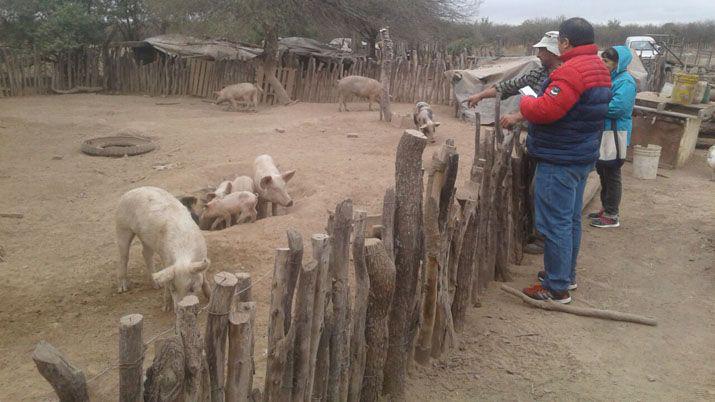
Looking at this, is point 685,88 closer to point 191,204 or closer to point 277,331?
point 191,204

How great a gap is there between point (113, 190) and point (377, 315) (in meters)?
5.54

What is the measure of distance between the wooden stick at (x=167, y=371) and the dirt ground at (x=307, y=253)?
246 mm

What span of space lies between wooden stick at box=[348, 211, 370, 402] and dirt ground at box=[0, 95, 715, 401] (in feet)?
1.76

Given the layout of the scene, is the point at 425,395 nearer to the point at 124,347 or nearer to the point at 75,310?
the point at 124,347

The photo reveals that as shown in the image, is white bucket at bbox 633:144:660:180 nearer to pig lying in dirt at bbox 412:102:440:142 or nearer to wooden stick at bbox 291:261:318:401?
pig lying in dirt at bbox 412:102:440:142

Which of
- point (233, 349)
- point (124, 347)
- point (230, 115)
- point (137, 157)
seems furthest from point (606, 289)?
point (230, 115)

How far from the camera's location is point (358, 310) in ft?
9.66

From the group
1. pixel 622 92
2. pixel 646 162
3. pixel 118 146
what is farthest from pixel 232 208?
pixel 646 162

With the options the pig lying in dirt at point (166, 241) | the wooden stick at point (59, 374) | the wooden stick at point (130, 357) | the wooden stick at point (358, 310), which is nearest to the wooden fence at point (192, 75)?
the pig lying in dirt at point (166, 241)

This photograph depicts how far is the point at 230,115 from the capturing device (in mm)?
13688

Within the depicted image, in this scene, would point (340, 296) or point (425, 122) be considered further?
point (425, 122)

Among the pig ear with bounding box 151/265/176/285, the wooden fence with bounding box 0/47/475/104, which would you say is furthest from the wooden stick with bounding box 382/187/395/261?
the wooden fence with bounding box 0/47/475/104

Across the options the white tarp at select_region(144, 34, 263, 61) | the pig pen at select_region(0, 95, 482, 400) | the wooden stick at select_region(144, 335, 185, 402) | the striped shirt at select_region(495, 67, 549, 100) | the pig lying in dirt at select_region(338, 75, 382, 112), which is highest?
the white tarp at select_region(144, 34, 263, 61)

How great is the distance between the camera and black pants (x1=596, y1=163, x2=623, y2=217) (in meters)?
5.95
